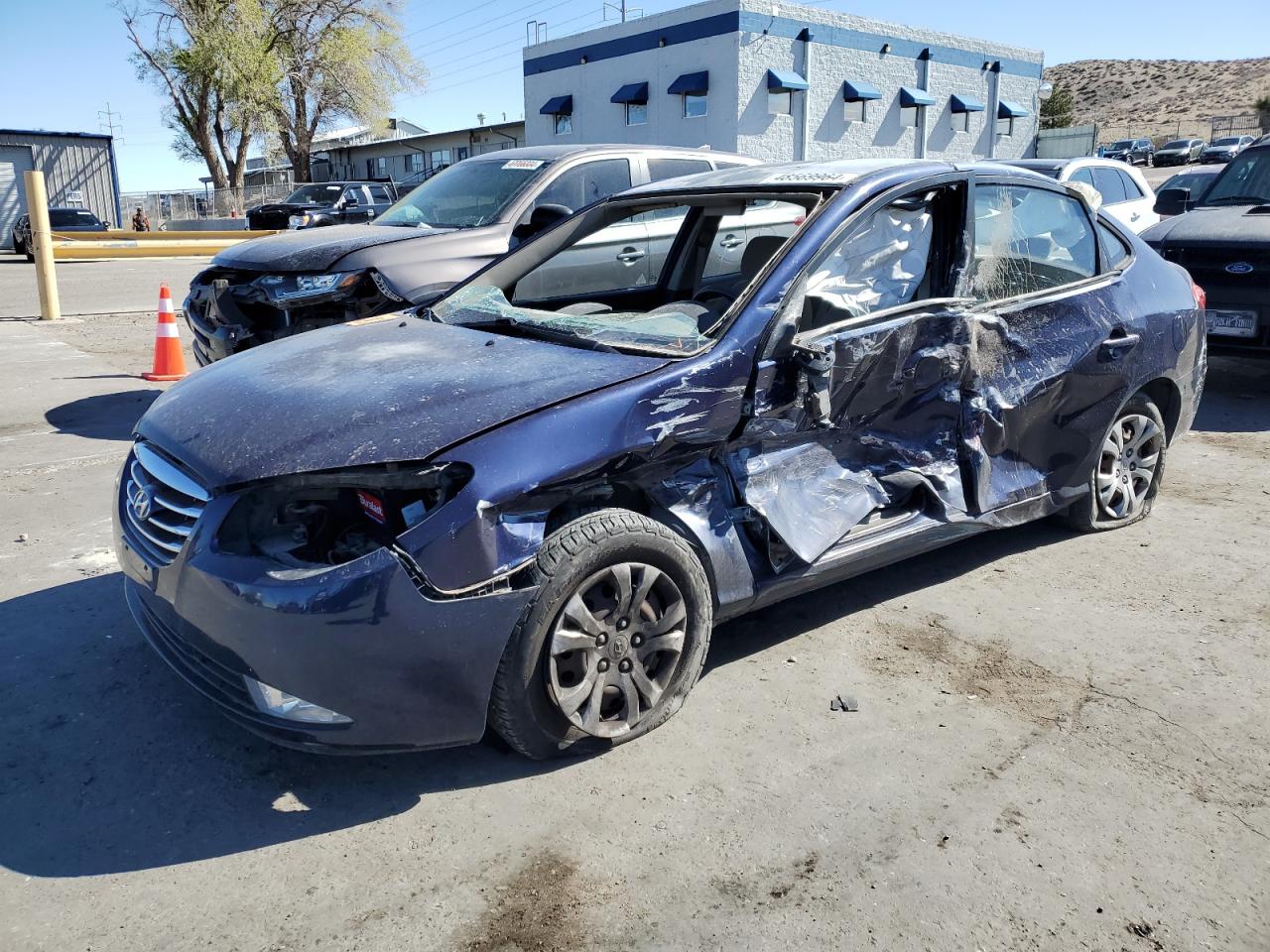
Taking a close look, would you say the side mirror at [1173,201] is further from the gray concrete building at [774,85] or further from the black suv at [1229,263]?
the gray concrete building at [774,85]

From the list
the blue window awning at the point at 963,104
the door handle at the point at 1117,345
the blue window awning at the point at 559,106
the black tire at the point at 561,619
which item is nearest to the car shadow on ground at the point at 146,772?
the black tire at the point at 561,619

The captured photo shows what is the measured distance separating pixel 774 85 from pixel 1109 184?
21830 mm

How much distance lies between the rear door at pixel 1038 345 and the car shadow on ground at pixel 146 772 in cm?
131

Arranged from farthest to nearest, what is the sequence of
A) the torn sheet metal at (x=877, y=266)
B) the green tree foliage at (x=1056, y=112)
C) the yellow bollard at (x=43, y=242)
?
1. the green tree foliage at (x=1056, y=112)
2. the yellow bollard at (x=43, y=242)
3. the torn sheet metal at (x=877, y=266)

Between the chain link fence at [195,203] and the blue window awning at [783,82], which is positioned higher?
the blue window awning at [783,82]

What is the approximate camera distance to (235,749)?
10.2ft

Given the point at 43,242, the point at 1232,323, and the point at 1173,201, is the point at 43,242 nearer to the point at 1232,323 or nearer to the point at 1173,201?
the point at 1173,201

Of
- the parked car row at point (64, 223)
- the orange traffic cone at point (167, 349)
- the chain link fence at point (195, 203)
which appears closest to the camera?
the orange traffic cone at point (167, 349)

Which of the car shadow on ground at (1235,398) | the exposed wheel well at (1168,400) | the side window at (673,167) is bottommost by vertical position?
the car shadow on ground at (1235,398)

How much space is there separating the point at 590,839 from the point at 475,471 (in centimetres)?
104

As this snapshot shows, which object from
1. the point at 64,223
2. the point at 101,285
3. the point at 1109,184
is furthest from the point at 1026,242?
the point at 64,223

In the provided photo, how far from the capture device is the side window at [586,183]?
7.29m

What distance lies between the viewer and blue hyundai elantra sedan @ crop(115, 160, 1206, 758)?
269 cm

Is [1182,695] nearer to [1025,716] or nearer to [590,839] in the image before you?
[1025,716]
